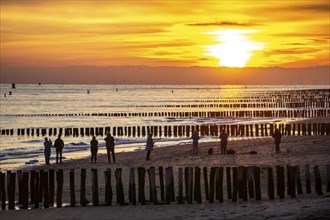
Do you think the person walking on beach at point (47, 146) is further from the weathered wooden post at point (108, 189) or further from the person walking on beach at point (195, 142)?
the weathered wooden post at point (108, 189)

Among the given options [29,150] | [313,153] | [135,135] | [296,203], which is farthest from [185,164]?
[135,135]

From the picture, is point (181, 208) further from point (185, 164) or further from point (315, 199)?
point (185, 164)

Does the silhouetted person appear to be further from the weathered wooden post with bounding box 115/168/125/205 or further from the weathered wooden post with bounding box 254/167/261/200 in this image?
the weathered wooden post with bounding box 254/167/261/200

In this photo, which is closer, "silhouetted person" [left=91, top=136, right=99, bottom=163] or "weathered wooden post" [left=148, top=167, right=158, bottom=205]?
"weathered wooden post" [left=148, top=167, right=158, bottom=205]

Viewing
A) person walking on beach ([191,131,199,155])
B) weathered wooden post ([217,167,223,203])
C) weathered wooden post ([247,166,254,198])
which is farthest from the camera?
person walking on beach ([191,131,199,155])

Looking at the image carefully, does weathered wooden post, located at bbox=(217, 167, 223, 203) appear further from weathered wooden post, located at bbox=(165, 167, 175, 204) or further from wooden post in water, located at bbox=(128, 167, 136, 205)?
wooden post in water, located at bbox=(128, 167, 136, 205)

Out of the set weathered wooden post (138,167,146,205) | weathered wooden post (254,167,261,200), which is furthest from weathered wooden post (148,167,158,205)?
weathered wooden post (254,167,261,200)

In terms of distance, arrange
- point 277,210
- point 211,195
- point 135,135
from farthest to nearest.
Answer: point 135,135 < point 211,195 < point 277,210

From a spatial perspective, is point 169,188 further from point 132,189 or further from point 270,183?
point 270,183

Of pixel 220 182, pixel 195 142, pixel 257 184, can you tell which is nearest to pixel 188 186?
pixel 220 182

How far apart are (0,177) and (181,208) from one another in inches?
213

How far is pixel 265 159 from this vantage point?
25344 mm

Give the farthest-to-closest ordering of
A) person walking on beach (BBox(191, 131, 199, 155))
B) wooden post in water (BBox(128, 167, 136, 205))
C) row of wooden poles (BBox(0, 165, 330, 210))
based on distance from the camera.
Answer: person walking on beach (BBox(191, 131, 199, 155))
wooden post in water (BBox(128, 167, 136, 205))
row of wooden poles (BBox(0, 165, 330, 210))

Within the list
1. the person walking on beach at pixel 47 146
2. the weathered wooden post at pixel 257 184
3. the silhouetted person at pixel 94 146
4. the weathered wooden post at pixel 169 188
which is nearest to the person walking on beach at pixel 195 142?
the silhouetted person at pixel 94 146
